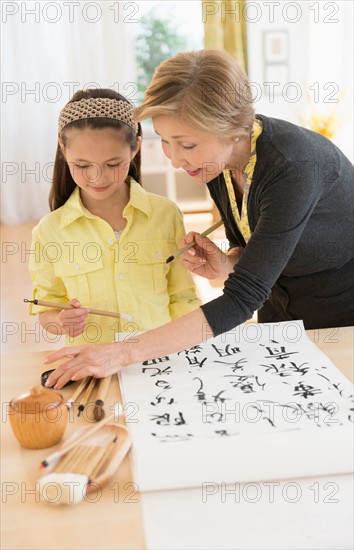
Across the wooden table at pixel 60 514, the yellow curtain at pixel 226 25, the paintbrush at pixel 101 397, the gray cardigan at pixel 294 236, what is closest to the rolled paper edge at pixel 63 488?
the wooden table at pixel 60 514

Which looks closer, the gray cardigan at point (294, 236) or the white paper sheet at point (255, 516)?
the white paper sheet at point (255, 516)

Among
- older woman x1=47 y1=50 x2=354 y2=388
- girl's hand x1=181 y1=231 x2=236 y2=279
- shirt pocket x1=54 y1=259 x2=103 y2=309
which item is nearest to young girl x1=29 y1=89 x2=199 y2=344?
shirt pocket x1=54 y1=259 x2=103 y2=309

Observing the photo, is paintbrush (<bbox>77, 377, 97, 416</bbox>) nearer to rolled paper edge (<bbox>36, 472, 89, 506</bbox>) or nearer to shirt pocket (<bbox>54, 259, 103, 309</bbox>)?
rolled paper edge (<bbox>36, 472, 89, 506</bbox>)

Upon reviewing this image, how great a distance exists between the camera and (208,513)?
832mm

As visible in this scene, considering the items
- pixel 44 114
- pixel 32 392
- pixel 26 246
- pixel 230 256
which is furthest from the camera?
pixel 44 114

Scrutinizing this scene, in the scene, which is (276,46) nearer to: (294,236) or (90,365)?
(294,236)

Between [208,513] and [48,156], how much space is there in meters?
4.97

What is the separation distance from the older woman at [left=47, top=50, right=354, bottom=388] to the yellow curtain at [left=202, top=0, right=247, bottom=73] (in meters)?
4.25

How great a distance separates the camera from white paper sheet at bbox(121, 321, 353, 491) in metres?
0.87

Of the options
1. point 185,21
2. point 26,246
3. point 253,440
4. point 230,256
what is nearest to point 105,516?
point 253,440

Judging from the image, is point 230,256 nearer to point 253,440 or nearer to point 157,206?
point 157,206

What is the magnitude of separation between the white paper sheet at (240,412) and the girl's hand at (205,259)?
254 millimetres

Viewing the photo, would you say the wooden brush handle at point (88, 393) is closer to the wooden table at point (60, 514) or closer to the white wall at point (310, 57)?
the wooden table at point (60, 514)

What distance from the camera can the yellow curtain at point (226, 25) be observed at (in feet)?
17.6
